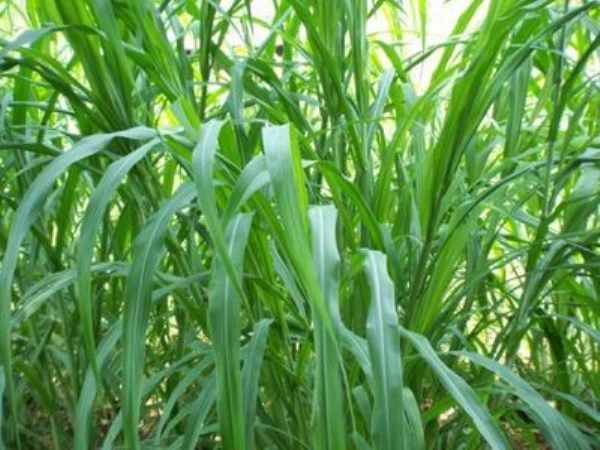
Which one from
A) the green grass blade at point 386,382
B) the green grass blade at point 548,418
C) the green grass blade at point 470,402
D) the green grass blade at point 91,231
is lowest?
the green grass blade at point 548,418

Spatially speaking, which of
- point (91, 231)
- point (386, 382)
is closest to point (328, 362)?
point (386, 382)

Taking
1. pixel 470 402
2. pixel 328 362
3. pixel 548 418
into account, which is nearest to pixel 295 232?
pixel 328 362

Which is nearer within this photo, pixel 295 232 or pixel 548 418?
pixel 295 232

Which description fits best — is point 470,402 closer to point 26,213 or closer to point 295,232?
point 295,232

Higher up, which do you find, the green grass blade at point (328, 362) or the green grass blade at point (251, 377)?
the green grass blade at point (328, 362)

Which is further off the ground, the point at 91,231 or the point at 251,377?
the point at 91,231

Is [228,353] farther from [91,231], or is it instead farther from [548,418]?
[548,418]

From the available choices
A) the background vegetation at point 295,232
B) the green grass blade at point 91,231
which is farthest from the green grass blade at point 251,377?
the green grass blade at point 91,231

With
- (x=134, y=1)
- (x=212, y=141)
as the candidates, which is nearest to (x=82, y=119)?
(x=134, y=1)

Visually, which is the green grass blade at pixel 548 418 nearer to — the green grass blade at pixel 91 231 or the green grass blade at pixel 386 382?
the green grass blade at pixel 386 382

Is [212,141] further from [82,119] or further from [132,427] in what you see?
[82,119]
